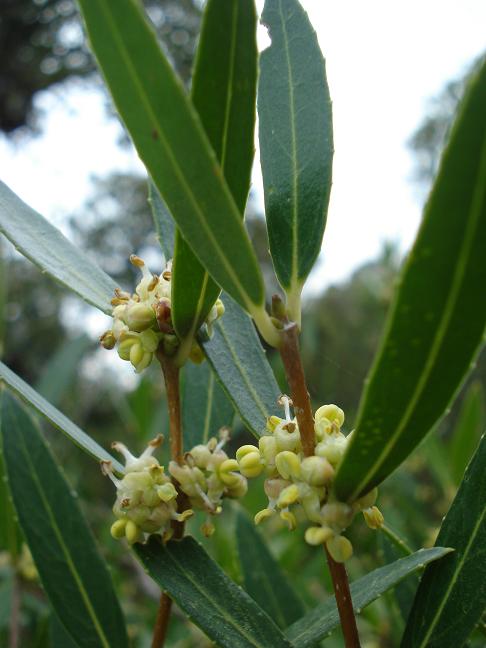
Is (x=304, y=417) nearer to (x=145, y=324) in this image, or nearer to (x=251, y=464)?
(x=251, y=464)

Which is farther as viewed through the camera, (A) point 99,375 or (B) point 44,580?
(A) point 99,375

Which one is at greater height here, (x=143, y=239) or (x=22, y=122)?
(x=22, y=122)

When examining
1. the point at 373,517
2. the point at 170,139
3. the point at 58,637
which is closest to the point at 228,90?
the point at 170,139

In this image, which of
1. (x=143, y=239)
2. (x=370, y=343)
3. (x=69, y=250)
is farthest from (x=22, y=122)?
(x=69, y=250)

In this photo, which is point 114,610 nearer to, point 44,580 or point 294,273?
point 44,580

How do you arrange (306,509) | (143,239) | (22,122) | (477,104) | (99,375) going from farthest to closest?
(143,239) → (22,122) → (99,375) → (306,509) → (477,104)

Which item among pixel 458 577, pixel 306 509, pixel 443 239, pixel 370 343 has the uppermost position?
pixel 443 239

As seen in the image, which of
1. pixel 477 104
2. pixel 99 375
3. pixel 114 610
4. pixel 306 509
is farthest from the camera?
pixel 99 375

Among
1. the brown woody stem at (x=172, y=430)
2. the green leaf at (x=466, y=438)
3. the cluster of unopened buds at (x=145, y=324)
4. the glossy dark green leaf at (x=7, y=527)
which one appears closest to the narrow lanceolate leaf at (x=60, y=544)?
the brown woody stem at (x=172, y=430)
